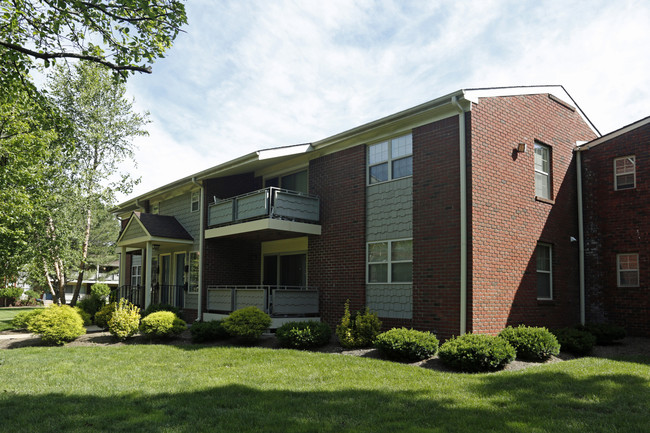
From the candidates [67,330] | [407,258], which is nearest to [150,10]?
[407,258]

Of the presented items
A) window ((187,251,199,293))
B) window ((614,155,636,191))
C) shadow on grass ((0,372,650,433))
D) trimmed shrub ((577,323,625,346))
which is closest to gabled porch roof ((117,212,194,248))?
window ((187,251,199,293))

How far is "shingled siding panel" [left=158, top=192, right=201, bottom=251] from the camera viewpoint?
19125mm

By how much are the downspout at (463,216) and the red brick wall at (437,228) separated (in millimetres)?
109

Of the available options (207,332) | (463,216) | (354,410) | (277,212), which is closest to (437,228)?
(463,216)

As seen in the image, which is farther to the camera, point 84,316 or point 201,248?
point 84,316

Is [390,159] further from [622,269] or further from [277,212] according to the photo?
[622,269]

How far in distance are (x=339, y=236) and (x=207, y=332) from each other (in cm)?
456

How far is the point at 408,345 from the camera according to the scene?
10242 millimetres

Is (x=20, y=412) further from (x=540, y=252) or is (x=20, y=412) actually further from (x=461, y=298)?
(x=540, y=252)

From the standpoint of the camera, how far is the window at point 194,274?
61.6 ft

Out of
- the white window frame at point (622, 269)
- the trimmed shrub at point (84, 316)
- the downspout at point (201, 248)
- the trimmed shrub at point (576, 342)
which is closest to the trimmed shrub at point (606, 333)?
the trimmed shrub at point (576, 342)

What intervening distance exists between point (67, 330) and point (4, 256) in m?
4.88

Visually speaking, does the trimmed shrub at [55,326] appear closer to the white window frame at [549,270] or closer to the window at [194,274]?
the window at [194,274]

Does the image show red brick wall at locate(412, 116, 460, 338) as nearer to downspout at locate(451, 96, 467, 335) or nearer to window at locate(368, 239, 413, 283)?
downspout at locate(451, 96, 467, 335)
